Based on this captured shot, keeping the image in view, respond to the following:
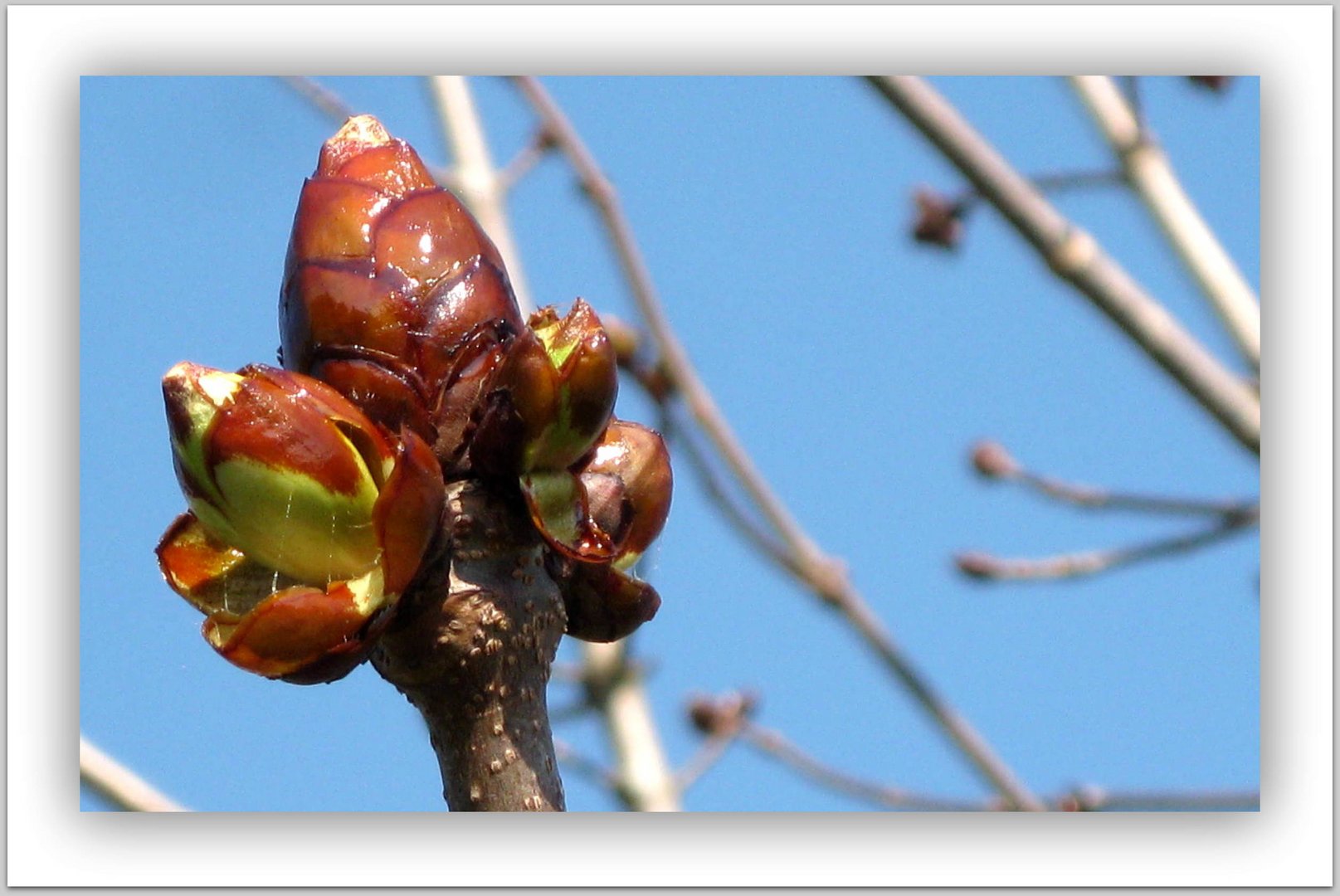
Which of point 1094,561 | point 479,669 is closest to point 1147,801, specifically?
point 1094,561

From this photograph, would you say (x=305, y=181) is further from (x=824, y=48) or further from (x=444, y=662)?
(x=824, y=48)

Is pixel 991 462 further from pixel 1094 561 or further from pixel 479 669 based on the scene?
pixel 479 669

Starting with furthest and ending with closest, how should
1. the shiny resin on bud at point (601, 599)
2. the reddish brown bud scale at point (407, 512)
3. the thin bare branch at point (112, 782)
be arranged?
the thin bare branch at point (112, 782)
the shiny resin on bud at point (601, 599)
the reddish brown bud scale at point (407, 512)

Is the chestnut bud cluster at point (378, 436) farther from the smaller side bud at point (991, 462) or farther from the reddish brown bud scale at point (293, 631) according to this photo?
the smaller side bud at point (991, 462)

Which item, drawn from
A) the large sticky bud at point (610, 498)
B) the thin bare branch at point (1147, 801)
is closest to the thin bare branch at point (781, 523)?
the thin bare branch at point (1147, 801)

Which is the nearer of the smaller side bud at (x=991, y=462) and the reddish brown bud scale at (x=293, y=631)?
the reddish brown bud scale at (x=293, y=631)
